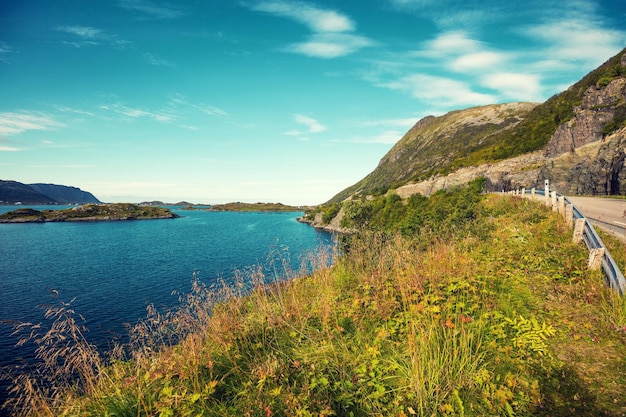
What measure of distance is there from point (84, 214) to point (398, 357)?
203 m

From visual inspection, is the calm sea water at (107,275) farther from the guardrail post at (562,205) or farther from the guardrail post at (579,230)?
the guardrail post at (562,205)

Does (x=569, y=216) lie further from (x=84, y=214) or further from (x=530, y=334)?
(x=84, y=214)

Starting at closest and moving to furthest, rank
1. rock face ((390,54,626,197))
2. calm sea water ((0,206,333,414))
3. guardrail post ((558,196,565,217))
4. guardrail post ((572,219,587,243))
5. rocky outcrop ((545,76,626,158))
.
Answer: guardrail post ((572,219,587,243))
guardrail post ((558,196,565,217))
calm sea water ((0,206,333,414))
rock face ((390,54,626,197))
rocky outcrop ((545,76,626,158))

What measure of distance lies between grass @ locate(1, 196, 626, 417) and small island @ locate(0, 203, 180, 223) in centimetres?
18856

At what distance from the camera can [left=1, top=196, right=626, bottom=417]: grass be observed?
4246mm

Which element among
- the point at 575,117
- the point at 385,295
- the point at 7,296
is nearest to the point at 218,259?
the point at 7,296

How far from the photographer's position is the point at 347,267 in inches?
415

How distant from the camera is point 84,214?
15975cm

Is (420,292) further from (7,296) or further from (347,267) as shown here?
(7,296)

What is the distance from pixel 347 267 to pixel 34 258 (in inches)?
2749

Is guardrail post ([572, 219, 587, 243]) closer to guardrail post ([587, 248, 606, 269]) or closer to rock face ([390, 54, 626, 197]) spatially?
guardrail post ([587, 248, 606, 269])

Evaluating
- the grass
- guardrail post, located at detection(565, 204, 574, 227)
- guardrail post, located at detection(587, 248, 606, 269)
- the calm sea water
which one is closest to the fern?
the grass

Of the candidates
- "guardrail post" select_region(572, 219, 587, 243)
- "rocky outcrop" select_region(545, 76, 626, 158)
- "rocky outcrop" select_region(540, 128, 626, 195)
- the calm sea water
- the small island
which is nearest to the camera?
"guardrail post" select_region(572, 219, 587, 243)

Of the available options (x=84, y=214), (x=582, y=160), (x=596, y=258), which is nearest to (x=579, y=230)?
(x=596, y=258)
